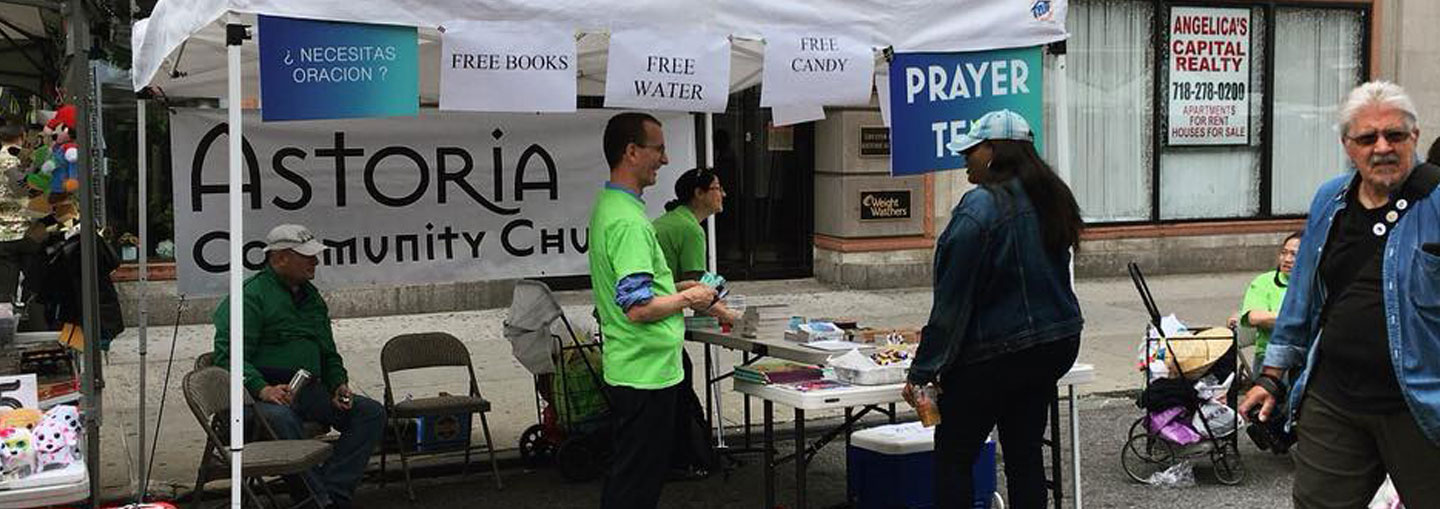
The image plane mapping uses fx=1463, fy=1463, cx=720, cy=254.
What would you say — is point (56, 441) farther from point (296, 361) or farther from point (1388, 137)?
point (1388, 137)

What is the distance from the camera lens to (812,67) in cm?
575

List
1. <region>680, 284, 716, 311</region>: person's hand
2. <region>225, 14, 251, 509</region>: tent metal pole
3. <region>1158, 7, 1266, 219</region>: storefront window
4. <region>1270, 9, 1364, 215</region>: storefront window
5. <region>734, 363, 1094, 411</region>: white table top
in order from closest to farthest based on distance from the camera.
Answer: <region>225, 14, 251, 509</region>: tent metal pole
<region>680, 284, 716, 311</region>: person's hand
<region>734, 363, 1094, 411</region>: white table top
<region>1158, 7, 1266, 219</region>: storefront window
<region>1270, 9, 1364, 215</region>: storefront window

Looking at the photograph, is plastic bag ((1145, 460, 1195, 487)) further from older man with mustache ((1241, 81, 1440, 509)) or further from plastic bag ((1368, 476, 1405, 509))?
older man with mustache ((1241, 81, 1440, 509))

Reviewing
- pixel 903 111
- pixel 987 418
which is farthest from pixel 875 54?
pixel 987 418

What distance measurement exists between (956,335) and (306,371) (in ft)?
9.33

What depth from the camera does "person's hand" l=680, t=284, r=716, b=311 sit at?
5.11 m

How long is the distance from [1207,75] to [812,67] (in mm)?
10697

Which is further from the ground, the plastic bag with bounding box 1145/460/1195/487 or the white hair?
the white hair

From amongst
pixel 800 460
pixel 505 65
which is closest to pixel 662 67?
pixel 505 65

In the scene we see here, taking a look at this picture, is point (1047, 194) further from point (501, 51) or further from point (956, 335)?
point (501, 51)

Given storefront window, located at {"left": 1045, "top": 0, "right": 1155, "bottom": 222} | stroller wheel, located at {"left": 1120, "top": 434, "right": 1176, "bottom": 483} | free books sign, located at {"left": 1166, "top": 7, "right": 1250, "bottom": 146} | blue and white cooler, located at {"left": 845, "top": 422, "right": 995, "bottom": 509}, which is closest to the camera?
blue and white cooler, located at {"left": 845, "top": 422, "right": 995, "bottom": 509}

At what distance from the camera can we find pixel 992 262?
4785 mm

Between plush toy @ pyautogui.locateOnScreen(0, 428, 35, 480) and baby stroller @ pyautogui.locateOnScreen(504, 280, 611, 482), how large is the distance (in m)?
2.63

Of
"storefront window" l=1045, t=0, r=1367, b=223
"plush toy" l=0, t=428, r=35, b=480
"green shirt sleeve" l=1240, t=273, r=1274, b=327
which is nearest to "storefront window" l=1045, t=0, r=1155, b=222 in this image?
"storefront window" l=1045, t=0, r=1367, b=223
